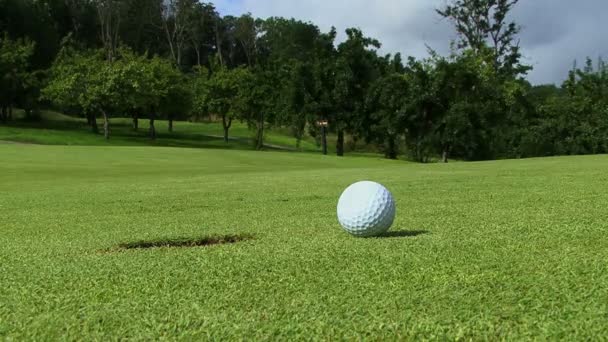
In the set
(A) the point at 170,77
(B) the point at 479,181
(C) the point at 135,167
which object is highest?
(A) the point at 170,77

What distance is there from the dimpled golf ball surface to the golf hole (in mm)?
944

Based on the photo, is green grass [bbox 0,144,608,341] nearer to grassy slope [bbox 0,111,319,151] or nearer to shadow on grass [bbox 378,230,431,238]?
shadow on grass [bbox 378,230,431,238]

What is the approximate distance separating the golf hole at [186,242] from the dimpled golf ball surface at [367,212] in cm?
94

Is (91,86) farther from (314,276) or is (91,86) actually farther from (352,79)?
(314,276)

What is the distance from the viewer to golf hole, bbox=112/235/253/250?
5059 mm

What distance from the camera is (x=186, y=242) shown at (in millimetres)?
5270

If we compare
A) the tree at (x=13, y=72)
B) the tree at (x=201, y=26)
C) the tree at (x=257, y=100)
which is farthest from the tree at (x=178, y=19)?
the tree at (x=257, y=100)

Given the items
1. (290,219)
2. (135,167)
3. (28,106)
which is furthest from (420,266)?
(28,106)

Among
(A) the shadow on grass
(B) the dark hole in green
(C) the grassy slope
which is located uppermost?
(A) the shadow on grass

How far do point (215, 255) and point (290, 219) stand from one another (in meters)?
2.47

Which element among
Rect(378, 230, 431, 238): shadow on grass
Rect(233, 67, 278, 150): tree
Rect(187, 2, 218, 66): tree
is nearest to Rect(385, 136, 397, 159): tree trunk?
Rect(233, 67, 278, 150): tree

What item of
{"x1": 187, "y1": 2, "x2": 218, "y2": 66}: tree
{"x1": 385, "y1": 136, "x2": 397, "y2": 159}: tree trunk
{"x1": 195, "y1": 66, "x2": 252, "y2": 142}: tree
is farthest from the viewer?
{"x1": 187, "y1": 2, "x2": 218, "y2": 66}: tree

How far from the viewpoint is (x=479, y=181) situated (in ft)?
37.8

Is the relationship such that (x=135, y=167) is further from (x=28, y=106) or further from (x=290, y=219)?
(x=28, y=106)
